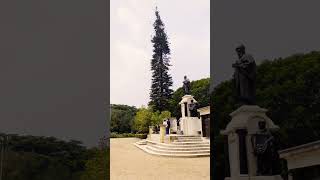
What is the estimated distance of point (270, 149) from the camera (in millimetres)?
11742

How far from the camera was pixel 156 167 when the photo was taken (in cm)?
2359

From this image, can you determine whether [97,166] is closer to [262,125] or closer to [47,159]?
[47,159]

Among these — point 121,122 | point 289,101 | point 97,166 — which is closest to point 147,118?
point 121,122

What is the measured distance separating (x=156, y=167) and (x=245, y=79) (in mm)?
11743

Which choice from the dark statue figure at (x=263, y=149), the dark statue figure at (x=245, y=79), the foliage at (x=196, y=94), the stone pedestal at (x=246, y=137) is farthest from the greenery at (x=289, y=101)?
the foliage at (x=196, y=94)

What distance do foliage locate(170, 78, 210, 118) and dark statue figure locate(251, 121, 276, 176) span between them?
3320cm

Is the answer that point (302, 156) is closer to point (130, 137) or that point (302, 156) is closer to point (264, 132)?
point (264, 132)

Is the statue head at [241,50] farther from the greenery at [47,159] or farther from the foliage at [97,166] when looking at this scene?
the foliage at [97,166]

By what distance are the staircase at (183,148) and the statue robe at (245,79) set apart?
14.0 metres

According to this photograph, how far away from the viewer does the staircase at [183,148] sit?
88.2 ft

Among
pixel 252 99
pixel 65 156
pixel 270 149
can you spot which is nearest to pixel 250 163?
pixel 270 149

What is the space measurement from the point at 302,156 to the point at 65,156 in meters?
16.1

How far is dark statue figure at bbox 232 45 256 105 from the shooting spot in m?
12.6

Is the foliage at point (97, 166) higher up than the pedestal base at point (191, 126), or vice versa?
the pedestal base at point (191, 126)
